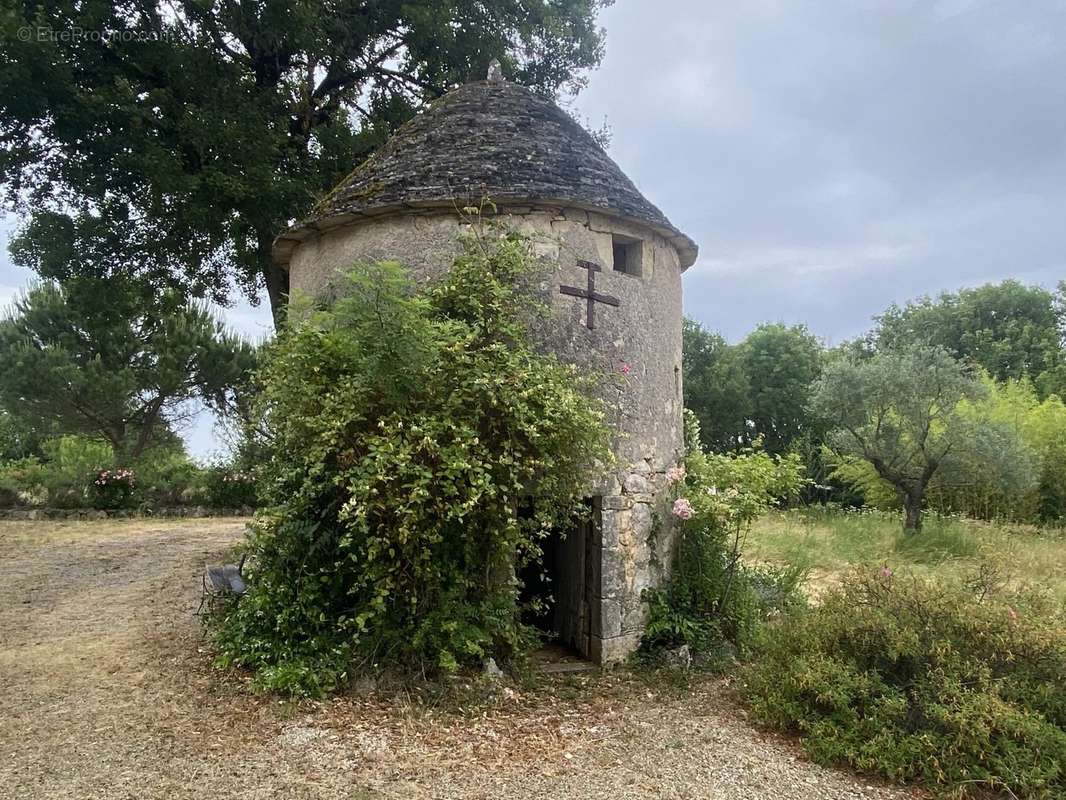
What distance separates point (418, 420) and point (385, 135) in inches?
287

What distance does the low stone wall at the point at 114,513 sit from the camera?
1359 cm

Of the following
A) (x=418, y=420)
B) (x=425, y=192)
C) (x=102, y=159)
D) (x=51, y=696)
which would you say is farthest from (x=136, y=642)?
(x=102, y=159)

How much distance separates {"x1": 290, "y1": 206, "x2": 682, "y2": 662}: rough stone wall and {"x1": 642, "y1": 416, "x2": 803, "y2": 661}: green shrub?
0.18m

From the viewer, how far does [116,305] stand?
34.9 feet

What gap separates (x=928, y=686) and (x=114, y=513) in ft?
48.5

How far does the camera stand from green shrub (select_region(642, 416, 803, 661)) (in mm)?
6391

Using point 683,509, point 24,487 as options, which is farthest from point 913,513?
point 24,487

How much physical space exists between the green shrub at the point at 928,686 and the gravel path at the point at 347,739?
0.93 ft

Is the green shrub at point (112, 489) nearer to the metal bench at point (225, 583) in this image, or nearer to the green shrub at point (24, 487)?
the green shrub at point (24, 487)

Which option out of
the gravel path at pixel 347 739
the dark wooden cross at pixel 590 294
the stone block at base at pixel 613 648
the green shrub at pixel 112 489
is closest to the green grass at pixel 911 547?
the stone block at base at pixel 613 648

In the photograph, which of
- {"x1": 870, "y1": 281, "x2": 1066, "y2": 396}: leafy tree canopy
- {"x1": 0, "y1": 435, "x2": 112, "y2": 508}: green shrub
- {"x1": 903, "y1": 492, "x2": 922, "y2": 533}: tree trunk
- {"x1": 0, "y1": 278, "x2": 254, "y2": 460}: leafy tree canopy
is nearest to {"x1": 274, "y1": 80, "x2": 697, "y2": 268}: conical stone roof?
{"x1": 903, "y1": 492, "x2": 922, "y2": 533}: tree trunk

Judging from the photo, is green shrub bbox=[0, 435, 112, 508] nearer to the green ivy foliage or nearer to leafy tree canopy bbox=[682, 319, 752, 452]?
the green ivy foliage

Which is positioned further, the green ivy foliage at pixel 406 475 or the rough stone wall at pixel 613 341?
the rough stone wall at pixel 613 341

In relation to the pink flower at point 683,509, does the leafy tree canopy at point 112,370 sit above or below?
above
